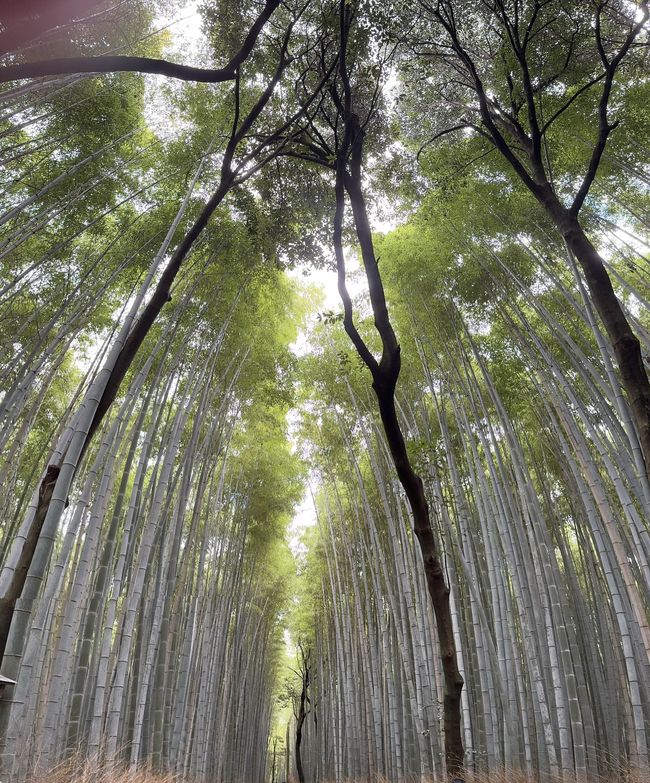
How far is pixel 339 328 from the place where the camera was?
283 inches

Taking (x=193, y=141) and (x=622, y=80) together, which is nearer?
(x=622, y=80)

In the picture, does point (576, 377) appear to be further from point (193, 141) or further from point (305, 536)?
point (305, 536)

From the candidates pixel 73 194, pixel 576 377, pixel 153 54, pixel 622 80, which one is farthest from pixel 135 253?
pixel 576 377

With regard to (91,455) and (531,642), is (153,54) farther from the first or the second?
(531,642)

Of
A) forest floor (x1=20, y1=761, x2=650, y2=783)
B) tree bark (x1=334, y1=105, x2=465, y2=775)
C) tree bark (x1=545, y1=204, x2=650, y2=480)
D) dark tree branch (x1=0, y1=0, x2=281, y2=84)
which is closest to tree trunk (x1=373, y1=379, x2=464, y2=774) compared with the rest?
tree bark (x1=334, y1=105, x2=465, y2=775)

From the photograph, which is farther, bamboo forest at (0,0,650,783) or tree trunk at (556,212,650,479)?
bamboo forest at (0,0,650,783)

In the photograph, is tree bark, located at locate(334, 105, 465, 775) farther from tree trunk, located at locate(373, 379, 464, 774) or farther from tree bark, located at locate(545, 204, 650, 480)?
tree bark, located at locate(545, 204, 650, 480)

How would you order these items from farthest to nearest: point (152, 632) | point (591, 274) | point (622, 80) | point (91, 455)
Answer: point (91, 455) < point (152, 632) < point (622, 80) < point (591, 274)

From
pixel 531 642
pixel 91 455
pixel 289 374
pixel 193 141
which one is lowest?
pixel 531 642

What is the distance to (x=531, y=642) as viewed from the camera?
4.98 metres

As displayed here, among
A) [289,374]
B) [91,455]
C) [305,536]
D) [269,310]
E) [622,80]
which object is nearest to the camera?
[622,80]

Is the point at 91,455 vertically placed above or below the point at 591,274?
above

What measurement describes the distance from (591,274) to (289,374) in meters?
5.07

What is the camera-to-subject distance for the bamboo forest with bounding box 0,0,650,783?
2.51 metres
